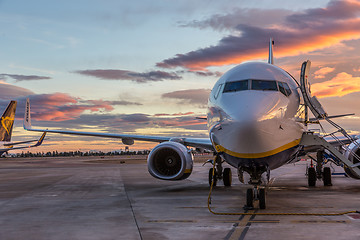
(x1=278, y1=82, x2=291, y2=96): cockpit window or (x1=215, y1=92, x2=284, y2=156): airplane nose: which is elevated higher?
(x1=278, y1=82, x2=291, y2=96): cockpit window

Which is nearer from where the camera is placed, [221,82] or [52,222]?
[52,222]

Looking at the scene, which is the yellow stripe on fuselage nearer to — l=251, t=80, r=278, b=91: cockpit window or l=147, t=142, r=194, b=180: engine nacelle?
l=251, t=80, r=278, b=91: cockpit window

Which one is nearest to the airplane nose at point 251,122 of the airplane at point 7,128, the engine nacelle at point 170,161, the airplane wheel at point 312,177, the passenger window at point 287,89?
the passenger window at point 287,89

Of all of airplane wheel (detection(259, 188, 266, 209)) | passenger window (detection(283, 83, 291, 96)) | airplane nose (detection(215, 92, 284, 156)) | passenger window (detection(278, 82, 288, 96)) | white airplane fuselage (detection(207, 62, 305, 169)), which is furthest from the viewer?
passenger window (detection(283, 83, 291, 96))

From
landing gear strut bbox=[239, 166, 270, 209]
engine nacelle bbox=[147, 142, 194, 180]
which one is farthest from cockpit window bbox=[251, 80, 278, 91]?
engine nacelle bbox=[147, 142, 194, 180]

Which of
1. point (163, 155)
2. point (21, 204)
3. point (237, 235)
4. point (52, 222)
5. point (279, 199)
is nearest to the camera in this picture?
point (237, 235)

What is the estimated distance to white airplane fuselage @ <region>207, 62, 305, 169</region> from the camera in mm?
9273

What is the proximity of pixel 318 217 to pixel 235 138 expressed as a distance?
97.0 inches

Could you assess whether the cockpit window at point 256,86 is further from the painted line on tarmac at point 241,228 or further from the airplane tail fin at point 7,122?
the airplane tail fin at point 7,122

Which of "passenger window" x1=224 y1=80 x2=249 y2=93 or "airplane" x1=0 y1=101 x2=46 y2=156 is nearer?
"passenger window" x1=224 y1=80 x2=249 y2=93

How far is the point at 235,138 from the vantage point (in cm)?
948

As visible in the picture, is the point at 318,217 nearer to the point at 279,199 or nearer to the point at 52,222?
the point at 279,199

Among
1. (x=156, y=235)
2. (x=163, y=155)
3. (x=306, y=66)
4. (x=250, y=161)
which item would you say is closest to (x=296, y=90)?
(x=306, y=66)

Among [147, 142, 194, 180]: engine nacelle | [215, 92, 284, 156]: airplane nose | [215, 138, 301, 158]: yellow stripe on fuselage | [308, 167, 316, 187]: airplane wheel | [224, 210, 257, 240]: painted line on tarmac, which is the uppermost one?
[215, 92, 284, 156]: airplane nose
